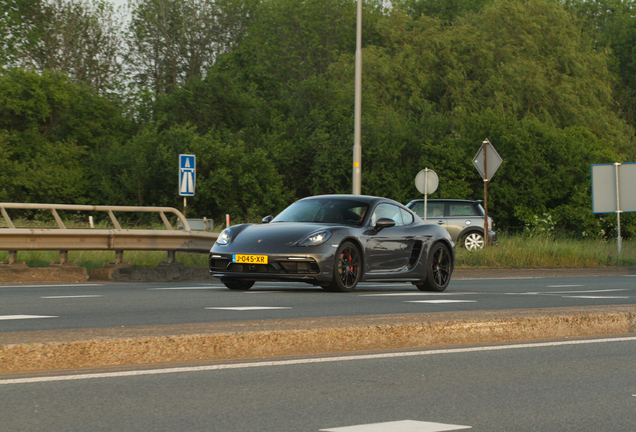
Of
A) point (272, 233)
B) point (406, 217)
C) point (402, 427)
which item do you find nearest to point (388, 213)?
point (406, 217)

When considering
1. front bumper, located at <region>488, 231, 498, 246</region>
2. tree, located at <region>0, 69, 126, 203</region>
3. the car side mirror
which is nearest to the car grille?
the car side mirror

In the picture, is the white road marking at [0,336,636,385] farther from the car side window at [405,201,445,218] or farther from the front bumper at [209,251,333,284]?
the car side window at [405,201,445,218]

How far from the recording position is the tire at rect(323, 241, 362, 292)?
1223 cm

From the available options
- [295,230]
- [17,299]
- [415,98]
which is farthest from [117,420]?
[415,98]

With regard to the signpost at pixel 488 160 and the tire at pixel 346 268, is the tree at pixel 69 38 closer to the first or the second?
the signpost at pixel 488 160

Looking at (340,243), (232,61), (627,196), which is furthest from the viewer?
(232,61)

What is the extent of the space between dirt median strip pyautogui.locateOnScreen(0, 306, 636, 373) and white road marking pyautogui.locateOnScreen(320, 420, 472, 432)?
2207 mm

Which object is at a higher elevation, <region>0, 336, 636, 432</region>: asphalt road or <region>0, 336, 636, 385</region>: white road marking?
<region>0, 336, 636, 385</region>: white road marking

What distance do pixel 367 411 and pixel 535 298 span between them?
8015 millimetres

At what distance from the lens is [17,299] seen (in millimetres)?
10664

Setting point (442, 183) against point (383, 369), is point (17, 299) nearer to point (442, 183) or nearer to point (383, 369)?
point (383, 369)

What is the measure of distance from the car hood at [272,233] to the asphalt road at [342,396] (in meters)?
5.21

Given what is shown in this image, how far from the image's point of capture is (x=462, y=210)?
27.8m

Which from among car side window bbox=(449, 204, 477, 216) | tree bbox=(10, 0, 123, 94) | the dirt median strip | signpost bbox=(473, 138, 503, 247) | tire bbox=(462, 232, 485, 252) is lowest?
the dirt median strip
